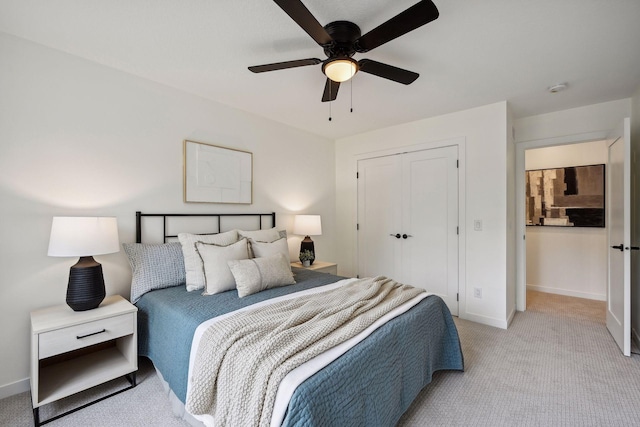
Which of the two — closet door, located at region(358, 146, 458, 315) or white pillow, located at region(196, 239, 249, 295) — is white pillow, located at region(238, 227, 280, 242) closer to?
white pillow, located at region(196, 239, 249, 295)

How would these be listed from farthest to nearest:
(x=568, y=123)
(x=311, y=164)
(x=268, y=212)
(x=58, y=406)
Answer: (x=311, y=164)
(x=268, y=212)
(x=568, y=123)
(x=58, y=406)

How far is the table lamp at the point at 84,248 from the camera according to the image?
183cm

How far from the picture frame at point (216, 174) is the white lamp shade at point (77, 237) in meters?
0.93

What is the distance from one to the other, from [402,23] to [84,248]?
7.58 ft

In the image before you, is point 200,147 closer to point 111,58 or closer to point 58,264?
point 111,58

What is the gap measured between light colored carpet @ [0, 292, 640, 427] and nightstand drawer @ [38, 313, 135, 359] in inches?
16.7

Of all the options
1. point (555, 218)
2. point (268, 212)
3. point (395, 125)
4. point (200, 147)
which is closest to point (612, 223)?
point (555, 218)

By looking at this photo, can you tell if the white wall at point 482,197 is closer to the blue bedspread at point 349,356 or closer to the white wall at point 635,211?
the white wall at point 635,211

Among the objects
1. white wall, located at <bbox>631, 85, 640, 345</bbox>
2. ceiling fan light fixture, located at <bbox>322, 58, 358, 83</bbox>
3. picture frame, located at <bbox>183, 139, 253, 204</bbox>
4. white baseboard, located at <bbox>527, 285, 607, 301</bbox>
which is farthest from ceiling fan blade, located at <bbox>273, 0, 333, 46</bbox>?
white baseboard, located at <bbox>527, 285, 607, 301</bbox>

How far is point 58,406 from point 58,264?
3.10 ft

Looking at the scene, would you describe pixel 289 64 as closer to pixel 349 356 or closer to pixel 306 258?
pixel 349 356

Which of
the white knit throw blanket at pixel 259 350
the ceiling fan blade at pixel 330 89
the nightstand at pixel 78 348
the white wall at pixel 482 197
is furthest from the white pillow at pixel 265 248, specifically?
the white wall at pixel 482 197

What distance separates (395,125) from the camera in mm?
3898

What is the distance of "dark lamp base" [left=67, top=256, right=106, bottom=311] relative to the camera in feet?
6.28
